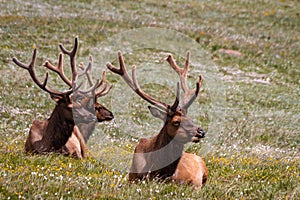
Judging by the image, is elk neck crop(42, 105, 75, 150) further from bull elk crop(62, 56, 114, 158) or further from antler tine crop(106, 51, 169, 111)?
antler tine crop(106, 51, 169, 111)

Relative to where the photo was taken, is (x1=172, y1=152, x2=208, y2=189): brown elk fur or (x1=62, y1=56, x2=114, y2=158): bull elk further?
(x1=62, y1=56, x2=114, y2=158): bull elk

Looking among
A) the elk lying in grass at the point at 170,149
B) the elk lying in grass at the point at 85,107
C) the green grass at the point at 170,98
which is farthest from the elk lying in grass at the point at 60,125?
the elk lying in grass at the point at 170,149

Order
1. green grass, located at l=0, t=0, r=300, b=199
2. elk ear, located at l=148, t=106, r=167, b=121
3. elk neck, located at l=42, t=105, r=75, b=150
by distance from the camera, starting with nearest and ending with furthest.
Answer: green grass, located at l=0, t=0, r=300, b=199 < elk ear, located at l=148, t=106, r=167, b=121 < elk neck, located at l=42, t=105, r=75, b=150

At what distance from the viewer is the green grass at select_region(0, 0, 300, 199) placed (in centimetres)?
738

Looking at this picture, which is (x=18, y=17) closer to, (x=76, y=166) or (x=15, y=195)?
(x=76, y=166)

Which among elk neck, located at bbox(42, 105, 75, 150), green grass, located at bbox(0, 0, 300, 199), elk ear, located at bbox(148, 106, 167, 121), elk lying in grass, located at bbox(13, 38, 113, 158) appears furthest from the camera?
elk neck, located at bbox(42, 105, 75, 150)

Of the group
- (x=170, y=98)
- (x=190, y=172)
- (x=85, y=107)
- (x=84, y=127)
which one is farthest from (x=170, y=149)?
(x=170, y=98)

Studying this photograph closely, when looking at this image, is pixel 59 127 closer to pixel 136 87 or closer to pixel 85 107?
pixel 85 107

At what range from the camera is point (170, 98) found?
20.6 m

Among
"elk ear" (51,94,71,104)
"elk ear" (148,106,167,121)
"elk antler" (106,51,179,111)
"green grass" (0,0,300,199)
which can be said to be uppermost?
"elk antler" (106,51,179,111)

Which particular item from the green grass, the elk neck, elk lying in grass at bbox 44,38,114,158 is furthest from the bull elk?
the green grass

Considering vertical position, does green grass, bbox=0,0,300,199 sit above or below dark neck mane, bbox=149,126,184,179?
below

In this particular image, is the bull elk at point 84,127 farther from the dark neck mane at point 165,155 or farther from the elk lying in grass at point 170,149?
the dark neck mane at point 165,155

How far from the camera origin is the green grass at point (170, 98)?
7.38m
